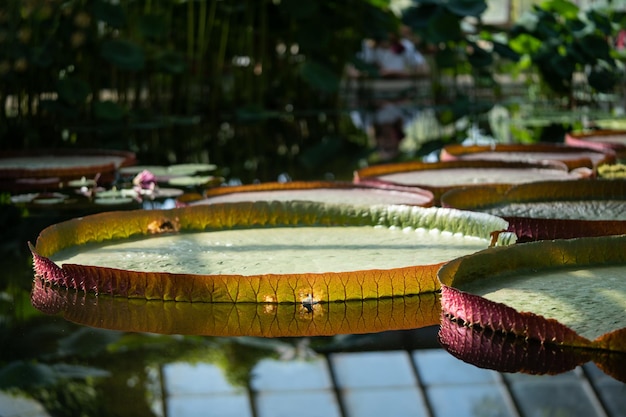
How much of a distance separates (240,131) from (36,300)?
189 inches

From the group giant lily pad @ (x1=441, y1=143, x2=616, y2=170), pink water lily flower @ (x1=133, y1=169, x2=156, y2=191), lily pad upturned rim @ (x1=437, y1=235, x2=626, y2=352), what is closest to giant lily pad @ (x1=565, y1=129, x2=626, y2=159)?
giant lily pad @ (x1=441, y1=143, x2=616, y2=170)

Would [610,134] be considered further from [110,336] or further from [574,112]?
[110,336]

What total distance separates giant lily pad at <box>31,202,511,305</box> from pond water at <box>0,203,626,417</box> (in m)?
0.03

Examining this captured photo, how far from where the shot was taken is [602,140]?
558 cm

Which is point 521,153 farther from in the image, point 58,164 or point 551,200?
point 58,164

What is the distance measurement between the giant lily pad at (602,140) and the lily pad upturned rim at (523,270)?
2.62 m

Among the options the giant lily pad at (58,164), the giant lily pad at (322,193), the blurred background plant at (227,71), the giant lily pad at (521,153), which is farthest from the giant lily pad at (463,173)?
the giant lily pad at (58,164)

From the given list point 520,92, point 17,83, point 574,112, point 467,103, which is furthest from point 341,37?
point 520,92

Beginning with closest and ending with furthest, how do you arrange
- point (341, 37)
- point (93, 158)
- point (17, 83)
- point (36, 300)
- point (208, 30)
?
point (36, 300), point (93, 158), point (17, 83), point (208, 30), point (341, 37)

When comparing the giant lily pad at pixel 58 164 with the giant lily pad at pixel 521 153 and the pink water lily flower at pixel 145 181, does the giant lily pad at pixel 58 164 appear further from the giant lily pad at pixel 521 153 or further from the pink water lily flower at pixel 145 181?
the giant lily pad at pixel 521 153

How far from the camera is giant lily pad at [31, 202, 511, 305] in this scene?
2156 mm

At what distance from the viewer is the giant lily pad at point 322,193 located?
333 cm

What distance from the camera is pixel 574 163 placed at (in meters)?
4.25

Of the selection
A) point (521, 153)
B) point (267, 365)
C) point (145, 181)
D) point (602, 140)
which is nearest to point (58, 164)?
point (145, 181)
